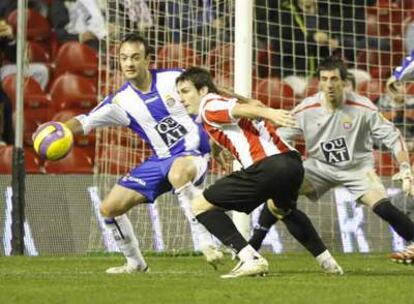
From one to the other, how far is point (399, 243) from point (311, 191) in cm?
234

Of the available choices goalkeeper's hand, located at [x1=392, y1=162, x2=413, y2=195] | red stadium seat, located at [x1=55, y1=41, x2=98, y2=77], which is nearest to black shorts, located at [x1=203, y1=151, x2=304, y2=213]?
goalkeeper's hand, located at [x1=392, y1=162, x2=413, y2=195]

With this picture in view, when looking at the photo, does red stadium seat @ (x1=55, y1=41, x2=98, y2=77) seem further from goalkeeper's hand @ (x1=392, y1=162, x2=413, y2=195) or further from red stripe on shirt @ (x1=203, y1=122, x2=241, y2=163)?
red stripe on shirt @ (x1=203, y1=122, x2=241, y2=163)

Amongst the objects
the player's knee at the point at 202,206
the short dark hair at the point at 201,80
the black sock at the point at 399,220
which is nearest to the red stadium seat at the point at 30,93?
the black sock at the point at 399,220

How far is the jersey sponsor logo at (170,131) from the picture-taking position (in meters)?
11.2

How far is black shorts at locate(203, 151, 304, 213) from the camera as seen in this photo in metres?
9.08

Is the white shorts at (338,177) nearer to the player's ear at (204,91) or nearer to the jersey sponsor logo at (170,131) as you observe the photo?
the jersey sponsor logo at (170,131)

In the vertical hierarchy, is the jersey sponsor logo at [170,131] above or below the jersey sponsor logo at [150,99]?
below

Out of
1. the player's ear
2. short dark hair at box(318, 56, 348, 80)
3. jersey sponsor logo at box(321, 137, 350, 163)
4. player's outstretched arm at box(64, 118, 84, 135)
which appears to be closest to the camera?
the player's ear

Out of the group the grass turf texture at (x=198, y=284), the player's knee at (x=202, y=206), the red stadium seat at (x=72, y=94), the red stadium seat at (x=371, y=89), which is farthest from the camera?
the red stadium seat at (x=72, y=94)

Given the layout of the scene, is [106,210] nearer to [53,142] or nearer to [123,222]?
[123,222]

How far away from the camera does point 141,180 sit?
35.5 ft

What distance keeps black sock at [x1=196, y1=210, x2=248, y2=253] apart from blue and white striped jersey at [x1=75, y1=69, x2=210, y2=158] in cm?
199

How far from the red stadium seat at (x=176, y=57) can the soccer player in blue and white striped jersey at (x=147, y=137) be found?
3.03 meters

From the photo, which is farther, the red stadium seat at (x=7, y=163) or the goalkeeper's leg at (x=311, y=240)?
the red stadium seat at (x=7, y=163)
